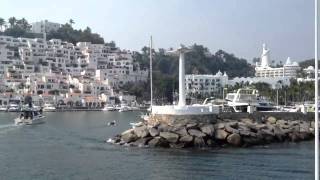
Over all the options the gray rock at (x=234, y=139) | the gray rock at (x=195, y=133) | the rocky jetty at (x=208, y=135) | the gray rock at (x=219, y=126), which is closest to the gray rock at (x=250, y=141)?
the rocky jetty at (x=208, y=135)

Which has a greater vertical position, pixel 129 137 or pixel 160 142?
pixel 129 137

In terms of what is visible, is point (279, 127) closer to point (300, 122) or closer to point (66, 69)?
point (300, 122)

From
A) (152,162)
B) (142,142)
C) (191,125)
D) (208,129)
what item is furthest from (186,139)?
(152,162)

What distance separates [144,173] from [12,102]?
118 meters

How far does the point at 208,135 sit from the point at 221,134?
3.78 ft

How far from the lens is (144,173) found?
29.0 meters

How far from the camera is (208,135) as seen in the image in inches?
1565

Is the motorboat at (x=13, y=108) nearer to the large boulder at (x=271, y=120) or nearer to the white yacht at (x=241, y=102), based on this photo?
the white yacht at (x=241, y=102)

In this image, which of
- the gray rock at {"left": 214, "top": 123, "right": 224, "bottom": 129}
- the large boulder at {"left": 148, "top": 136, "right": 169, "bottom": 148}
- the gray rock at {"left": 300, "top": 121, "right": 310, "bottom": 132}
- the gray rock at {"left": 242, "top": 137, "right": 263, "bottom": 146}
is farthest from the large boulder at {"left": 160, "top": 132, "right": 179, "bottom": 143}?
the gray rock at {"left": 300, "top": 121, "right": 310, "bottom": 132}

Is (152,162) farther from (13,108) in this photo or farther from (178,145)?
(13,108)

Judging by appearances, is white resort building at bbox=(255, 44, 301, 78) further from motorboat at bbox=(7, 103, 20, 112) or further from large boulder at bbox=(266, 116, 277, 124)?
large boulder at bbox=(266, 116, 277, 124)

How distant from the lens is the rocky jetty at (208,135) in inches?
1545

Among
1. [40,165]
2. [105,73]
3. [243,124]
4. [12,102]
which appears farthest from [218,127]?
[105,73]

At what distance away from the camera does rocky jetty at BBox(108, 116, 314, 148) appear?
39.2 metres
